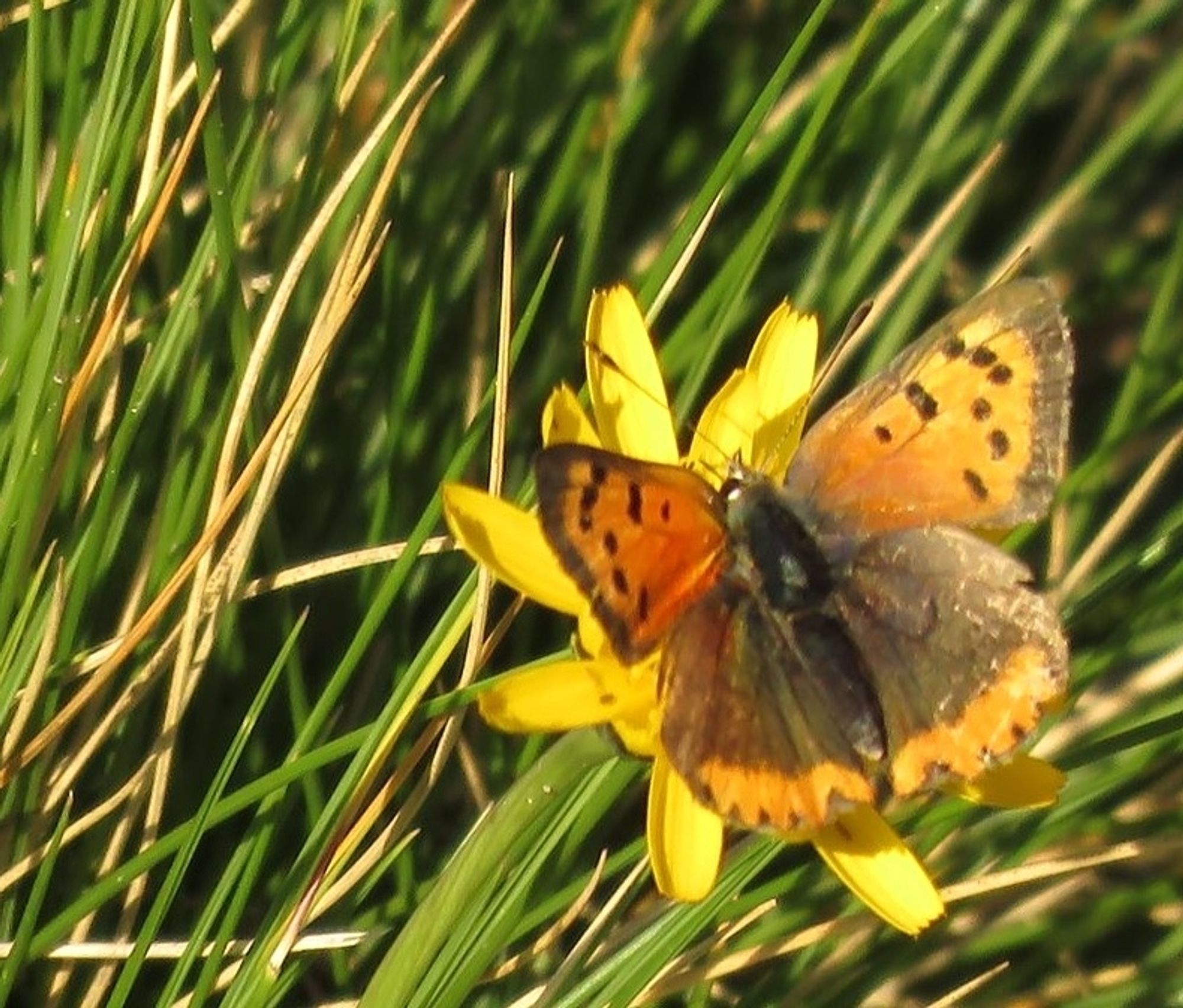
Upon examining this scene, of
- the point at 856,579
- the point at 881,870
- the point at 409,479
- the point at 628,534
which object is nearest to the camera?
the point at 628,534

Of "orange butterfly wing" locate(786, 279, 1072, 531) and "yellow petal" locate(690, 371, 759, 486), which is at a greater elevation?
"yellow petal" locate(690, 371, 759, 486)

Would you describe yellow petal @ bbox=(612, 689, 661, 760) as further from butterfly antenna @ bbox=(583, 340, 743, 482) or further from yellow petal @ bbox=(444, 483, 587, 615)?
butterfly antenna @ bbox=(583, 340, 743, 482)

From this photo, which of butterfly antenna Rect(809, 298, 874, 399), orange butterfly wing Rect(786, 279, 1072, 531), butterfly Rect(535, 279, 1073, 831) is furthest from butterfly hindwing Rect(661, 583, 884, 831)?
butterfly antenna Rect(809, 298, 874, 399)

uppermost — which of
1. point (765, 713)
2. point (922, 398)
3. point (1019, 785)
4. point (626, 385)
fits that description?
point (626, 385)

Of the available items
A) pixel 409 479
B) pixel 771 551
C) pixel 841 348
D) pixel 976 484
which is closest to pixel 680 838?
pixel 771 551

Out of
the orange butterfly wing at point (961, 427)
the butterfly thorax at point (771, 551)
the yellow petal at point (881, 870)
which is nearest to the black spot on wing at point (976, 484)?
the orange butterfly wing at point (961, 427)

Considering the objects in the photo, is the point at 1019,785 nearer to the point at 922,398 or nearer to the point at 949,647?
the point at 949,647

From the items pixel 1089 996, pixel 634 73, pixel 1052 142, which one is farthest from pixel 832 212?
pixel 1089 996
